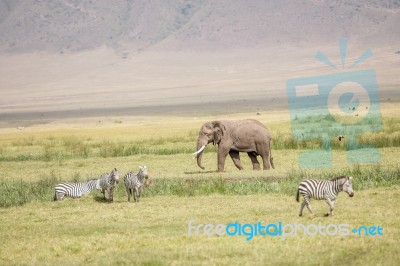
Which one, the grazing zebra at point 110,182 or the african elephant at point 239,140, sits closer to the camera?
the grazing zebra at point 110,182

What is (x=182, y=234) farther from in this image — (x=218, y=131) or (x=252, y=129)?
(x=218, y=131)

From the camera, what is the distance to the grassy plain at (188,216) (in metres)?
14.6

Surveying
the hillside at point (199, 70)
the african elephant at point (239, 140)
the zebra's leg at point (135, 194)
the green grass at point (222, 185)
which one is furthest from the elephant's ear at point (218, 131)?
the hillside at point (199, 70)

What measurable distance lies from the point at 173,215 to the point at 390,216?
492 centimetres

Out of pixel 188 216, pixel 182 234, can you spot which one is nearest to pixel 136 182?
pixel 188 216

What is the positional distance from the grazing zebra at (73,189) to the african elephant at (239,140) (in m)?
6.51

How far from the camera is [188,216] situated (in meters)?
18.6

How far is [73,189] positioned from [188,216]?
5.31 m

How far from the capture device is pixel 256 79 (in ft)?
525

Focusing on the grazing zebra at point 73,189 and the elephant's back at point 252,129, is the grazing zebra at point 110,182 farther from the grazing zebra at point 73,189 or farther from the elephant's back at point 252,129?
the elephant's back at point 252,129

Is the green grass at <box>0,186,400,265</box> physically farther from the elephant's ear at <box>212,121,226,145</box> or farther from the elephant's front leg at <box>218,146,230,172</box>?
the elephant's ear at <box>212,121,226,145</box>

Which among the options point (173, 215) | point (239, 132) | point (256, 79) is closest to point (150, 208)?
point (173, 215)

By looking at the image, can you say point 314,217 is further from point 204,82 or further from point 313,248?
point 204,82

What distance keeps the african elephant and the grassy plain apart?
0.66 m
